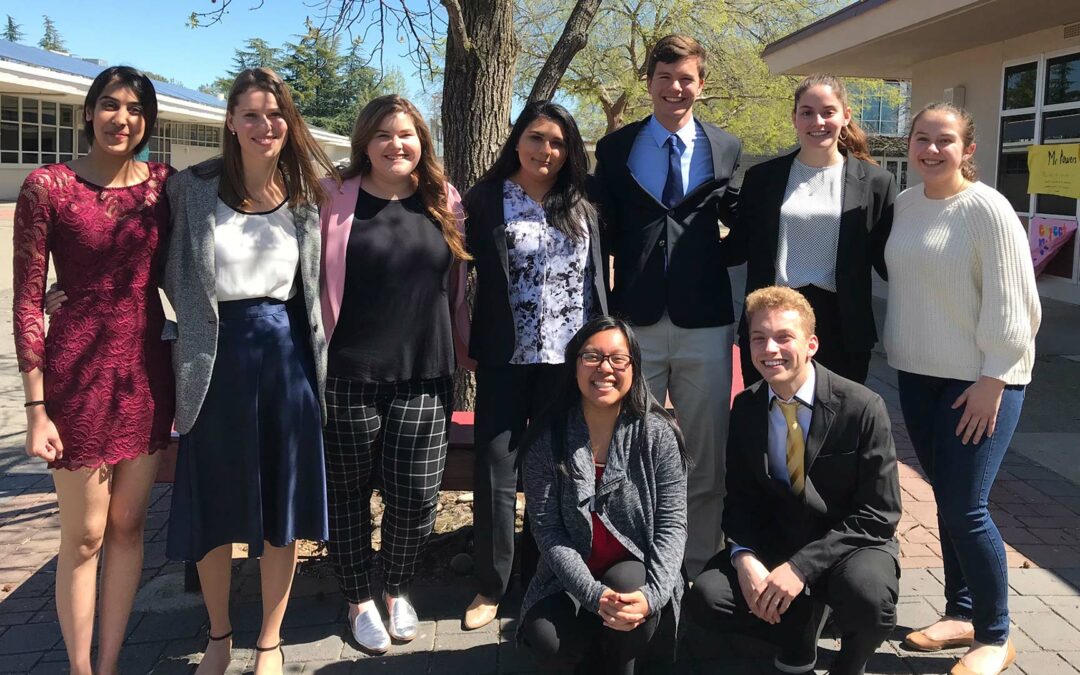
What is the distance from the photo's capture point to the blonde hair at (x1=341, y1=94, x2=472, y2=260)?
3145 mm

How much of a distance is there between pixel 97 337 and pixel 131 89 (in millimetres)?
805

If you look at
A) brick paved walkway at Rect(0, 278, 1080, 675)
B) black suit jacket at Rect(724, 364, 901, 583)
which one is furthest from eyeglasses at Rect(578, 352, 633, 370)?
brick paved walkway at Rect(0, 278, 1080, 675)

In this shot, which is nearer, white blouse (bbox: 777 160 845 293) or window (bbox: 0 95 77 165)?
white blouse (bbox: 777 160 845 293)

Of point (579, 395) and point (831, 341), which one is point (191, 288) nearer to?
point (579, 395)

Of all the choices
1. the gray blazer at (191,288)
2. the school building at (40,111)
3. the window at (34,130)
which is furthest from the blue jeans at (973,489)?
the window at (34,130)

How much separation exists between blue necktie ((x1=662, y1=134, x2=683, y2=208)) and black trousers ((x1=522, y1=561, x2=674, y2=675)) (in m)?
1.39

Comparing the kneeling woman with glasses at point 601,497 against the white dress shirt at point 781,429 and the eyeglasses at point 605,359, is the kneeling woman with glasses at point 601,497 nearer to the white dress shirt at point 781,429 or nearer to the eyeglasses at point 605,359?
the eyeglasses at point 605,359

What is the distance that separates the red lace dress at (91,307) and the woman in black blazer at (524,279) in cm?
115

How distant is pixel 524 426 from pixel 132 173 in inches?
65.0

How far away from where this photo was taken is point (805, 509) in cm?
292

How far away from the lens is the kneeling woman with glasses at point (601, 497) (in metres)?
2.83

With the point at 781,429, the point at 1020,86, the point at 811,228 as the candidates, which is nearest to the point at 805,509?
the point at 781,429

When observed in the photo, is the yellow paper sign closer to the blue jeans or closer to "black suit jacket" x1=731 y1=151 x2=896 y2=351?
"black suit jacket" x1=731 y1=151 x2=896 y2=351

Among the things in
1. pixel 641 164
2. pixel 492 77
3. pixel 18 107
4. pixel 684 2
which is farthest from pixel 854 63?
pixel 18 107
